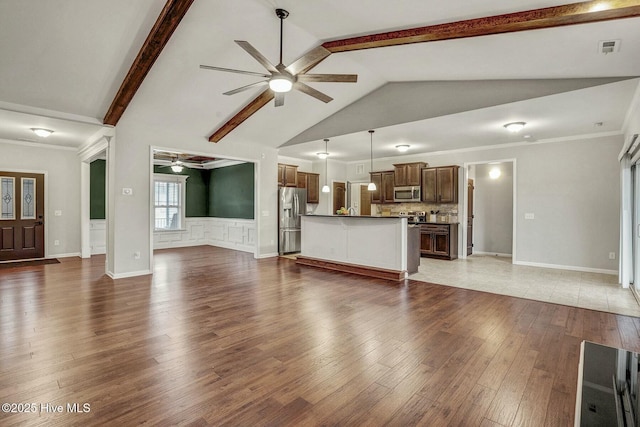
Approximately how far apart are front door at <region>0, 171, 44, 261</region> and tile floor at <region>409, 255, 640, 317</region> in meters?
8.28

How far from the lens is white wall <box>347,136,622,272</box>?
5.93 metres

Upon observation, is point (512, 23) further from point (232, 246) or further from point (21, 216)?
point (21, 216)

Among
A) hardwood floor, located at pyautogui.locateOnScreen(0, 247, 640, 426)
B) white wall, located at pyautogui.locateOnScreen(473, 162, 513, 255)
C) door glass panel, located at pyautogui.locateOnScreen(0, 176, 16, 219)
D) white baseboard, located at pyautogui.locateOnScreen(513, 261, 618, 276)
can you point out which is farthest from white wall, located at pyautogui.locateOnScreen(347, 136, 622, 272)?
door glass panel, located at pyautogui.locateOnScreen(0, 176, 16, 219)

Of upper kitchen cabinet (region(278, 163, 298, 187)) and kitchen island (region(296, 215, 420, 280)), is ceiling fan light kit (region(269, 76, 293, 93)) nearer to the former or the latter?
kitchen island (region(296, 215, 420, 280))

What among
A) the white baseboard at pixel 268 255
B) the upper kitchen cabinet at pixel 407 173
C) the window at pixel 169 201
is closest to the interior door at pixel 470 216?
the upper kitchen cabinet at pixel 407 173

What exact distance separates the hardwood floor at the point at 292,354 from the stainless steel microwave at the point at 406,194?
392cm

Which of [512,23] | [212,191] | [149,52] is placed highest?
[149,52]

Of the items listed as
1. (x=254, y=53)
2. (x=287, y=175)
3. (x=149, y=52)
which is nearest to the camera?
(x=254, y=53)

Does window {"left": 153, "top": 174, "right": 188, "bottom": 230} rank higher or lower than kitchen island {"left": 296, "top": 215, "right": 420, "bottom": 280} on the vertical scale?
higher

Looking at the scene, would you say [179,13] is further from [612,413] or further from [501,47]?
[612,413]

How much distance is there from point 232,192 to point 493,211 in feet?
24.3

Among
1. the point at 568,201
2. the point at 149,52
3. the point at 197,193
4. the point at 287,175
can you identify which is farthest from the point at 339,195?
the point at 149,52

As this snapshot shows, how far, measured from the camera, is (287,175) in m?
8.86

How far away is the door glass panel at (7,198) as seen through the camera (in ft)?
22.5
